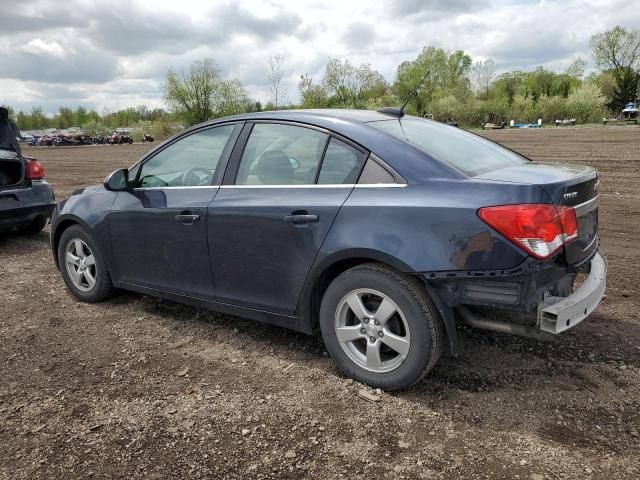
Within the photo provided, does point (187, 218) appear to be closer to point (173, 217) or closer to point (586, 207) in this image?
point (173, 217)

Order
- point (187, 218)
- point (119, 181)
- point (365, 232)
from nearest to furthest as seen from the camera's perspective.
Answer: point (365, 232)
point (187, 218)
point (119, 181)

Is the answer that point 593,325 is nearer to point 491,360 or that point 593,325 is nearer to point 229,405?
point 491,360

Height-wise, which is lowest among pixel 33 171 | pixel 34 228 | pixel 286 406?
pixel 286 406

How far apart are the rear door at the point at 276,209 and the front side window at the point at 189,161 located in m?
0.20

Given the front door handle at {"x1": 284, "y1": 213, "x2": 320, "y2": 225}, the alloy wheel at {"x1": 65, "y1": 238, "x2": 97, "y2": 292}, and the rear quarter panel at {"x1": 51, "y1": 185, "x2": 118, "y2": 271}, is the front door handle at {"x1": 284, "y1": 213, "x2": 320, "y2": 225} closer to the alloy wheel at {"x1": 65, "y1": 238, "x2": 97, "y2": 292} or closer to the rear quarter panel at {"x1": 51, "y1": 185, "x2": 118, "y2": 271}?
the rear quarter panel at {"x1": 51, "y1": 185, "x2": 118, "y2": 271}

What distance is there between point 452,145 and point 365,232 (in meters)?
0.97

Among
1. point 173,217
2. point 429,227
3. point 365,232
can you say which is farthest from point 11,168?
point 429,227

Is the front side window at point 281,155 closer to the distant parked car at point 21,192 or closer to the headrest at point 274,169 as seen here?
the headrest at point 274,169

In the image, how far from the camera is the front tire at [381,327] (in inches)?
114

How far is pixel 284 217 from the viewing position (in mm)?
3297

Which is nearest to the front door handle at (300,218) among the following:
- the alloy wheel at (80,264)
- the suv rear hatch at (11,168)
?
the alloy wheel at (80,264)

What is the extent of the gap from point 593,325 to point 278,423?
257 centimetres

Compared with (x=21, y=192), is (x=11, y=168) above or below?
above

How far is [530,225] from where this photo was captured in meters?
2.61
